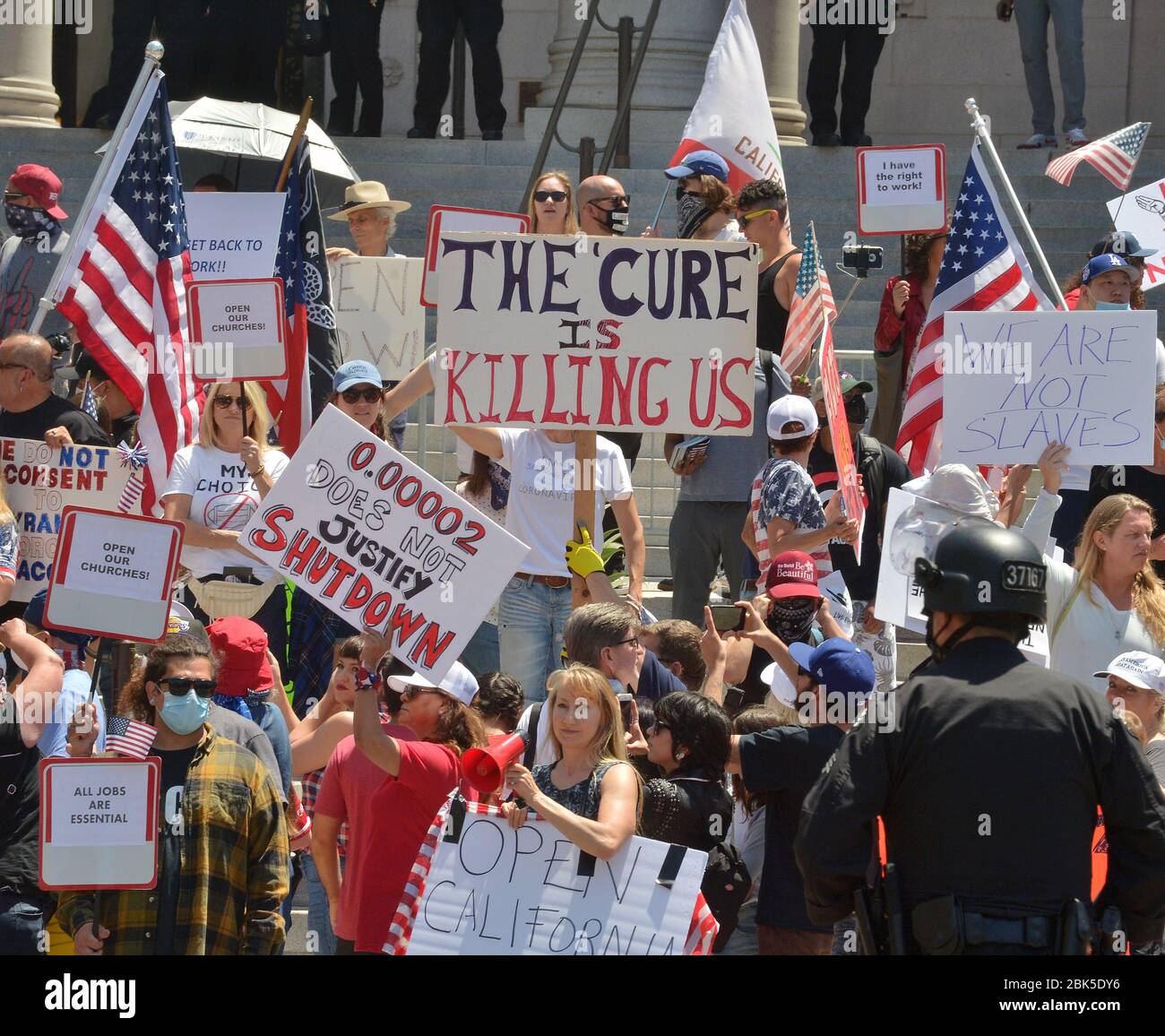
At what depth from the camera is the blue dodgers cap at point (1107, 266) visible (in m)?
9.66

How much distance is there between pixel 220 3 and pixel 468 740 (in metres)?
8.86

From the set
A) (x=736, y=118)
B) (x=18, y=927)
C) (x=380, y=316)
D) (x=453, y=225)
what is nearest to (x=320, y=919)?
(x=18, y=927)

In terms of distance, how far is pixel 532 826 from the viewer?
20.3 ft

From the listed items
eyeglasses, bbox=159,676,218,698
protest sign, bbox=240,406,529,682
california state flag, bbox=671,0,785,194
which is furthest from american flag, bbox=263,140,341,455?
eyeglasses, bbox=159,676,218,698

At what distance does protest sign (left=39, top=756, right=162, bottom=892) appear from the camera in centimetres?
591

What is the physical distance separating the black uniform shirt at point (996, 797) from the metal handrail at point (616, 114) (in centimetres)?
792

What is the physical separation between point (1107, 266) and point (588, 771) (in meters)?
4.44

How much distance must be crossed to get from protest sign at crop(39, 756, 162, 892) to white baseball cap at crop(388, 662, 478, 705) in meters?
1.18

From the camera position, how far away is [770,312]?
10.1 m

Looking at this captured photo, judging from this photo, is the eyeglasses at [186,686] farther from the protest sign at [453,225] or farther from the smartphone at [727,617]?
the protest sign at [453,225]

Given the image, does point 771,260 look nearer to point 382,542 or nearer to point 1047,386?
point 1047,386

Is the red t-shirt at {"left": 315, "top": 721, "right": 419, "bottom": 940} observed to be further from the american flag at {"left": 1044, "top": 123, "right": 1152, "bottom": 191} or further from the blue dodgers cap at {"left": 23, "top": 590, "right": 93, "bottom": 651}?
the american flag at {"left": 1044, "top": 123, "right": 1152, "bottom": 191}

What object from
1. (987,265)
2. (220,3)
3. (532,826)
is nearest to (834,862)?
(532,826)
